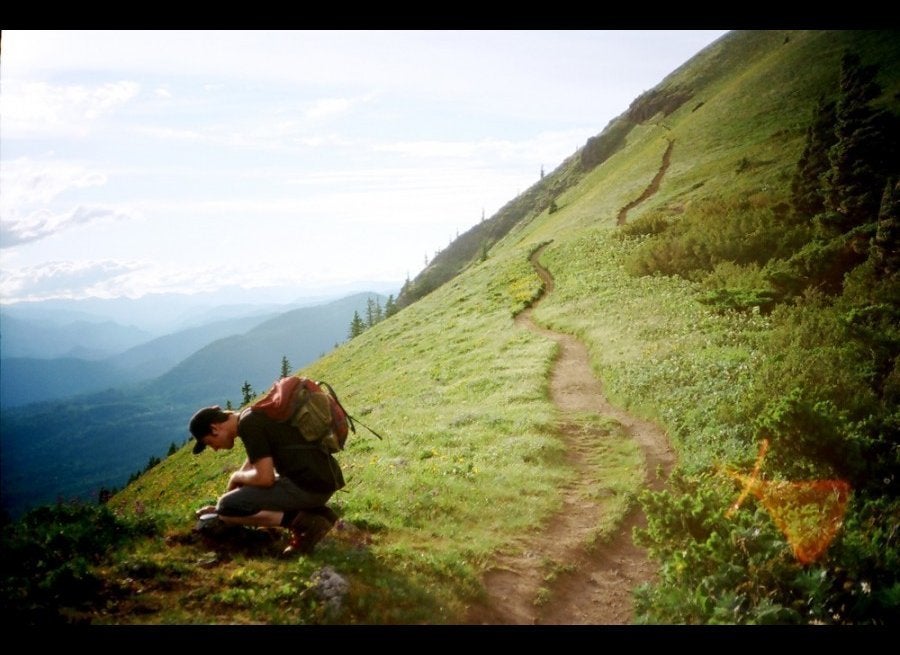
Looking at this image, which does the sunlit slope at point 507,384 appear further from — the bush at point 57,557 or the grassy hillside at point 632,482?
the bush at point 57,557

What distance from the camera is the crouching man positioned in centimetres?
663

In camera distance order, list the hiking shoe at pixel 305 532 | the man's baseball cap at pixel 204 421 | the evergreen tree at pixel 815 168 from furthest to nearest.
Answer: the evergreen tree at pixel 815 168 < the hiking shoe at pixel 305 532 < the man's baseball cap at pixel 204 421

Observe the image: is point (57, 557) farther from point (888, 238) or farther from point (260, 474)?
point (888, 238)

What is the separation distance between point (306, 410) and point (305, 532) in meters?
1.89

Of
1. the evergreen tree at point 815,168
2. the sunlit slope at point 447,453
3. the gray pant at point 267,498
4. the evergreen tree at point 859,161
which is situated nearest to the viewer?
the gray pant at point 267,498

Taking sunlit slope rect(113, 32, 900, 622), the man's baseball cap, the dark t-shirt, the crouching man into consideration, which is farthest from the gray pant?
sunlit slope rect(113, 32, 900, 622)

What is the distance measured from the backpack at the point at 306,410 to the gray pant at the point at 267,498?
74cm

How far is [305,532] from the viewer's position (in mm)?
7113

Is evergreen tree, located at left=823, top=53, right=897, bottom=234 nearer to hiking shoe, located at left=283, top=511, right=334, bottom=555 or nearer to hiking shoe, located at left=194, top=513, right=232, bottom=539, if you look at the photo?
hiking shoe, located at left=283, top=511, right=334, bottom=555

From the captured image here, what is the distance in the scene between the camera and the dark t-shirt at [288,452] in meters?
6.59

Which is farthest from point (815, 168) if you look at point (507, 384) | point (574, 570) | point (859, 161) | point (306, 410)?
point (306, 410)

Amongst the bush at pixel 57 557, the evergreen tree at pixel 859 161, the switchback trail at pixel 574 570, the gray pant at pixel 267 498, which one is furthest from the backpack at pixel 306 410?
the evergreen tree at pixel 859 161

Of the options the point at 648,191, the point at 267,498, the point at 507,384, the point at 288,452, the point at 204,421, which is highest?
the point at 648,191
